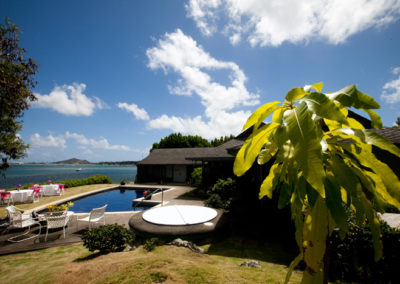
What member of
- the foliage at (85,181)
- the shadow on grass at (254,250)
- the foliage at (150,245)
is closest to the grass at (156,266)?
the shadow on grass at (254,250)

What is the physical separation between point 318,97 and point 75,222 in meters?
12.9

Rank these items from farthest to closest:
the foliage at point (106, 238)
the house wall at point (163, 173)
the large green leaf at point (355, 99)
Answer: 1. the house wall at point (163, 173)
2. the foliage at point (106, 238)
3. the large green leaf at point (355, 99)

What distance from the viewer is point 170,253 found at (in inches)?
217

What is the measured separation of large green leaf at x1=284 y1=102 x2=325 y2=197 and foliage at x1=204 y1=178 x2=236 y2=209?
10.1 meters

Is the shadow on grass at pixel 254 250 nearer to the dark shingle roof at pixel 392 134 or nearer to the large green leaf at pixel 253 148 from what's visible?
the large green leaf at pixel 253 148

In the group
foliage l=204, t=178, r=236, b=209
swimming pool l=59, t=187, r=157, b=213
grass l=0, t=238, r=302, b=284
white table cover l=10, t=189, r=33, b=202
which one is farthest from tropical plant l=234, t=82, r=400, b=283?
white table cover l=10, t=189, r=33, b=202

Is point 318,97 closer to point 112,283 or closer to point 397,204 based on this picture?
point 397,204

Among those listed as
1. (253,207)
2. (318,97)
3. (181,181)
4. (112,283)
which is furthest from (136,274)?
(181,181)

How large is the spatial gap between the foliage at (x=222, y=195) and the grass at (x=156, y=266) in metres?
3.56

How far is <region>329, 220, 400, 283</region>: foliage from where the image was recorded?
3.77m

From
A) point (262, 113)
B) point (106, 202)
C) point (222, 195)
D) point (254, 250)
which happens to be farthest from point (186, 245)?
point (106, 202)

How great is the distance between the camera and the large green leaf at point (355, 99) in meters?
0.93

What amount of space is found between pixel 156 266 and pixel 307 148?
13.1 feet

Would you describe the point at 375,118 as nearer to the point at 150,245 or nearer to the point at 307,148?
the point at 307,148
